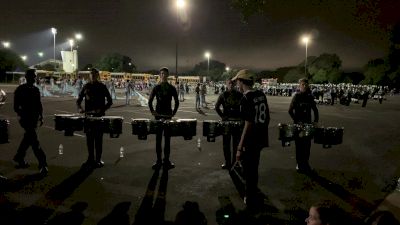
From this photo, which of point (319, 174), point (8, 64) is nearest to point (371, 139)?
point (319, 174)

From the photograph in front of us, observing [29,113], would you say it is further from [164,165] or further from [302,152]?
[302,152]

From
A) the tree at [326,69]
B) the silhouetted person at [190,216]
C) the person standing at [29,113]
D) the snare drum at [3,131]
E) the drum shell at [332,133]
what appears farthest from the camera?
the tree at [326,69]

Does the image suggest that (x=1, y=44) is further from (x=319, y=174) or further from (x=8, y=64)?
(x=319, y=174)

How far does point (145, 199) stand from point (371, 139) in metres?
10.4

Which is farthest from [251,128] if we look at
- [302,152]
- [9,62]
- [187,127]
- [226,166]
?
[9,62]

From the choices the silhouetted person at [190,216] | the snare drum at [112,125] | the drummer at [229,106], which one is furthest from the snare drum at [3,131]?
the drummer at [229,106]

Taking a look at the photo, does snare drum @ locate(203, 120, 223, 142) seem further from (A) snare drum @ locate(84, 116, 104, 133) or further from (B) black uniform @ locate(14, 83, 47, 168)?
(B) black uniform @ locate(14, 83, 47, 168)

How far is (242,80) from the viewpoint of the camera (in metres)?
5.68

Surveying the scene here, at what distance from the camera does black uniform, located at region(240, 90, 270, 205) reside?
552 centimetres

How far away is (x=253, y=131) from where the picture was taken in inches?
221

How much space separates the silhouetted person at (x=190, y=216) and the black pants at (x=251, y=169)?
0.82 meters

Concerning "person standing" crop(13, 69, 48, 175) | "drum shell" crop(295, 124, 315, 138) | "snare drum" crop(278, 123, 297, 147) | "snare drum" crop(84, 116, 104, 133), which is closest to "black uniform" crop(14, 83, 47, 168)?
"person standing" crop(13, 69, 48, 175)

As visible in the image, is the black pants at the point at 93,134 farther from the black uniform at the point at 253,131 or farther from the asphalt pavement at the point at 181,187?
the black uniform at the point at 253,131

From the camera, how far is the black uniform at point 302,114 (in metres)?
8.27
